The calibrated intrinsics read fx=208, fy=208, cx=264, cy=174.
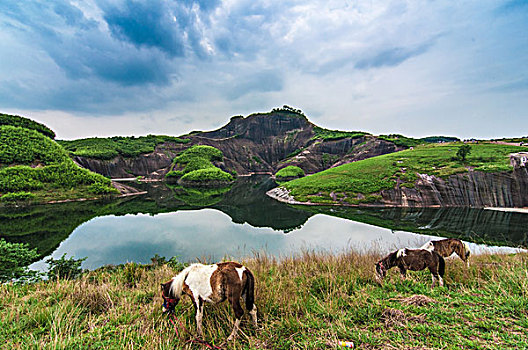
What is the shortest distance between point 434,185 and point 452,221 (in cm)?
818

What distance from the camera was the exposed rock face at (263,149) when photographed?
205 feet

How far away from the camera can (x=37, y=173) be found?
26.2m

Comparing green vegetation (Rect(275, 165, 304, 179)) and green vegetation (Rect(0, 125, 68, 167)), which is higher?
green vegetation (Rect(0, 125, 68, 167))

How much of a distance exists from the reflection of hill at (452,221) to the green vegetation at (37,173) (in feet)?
101

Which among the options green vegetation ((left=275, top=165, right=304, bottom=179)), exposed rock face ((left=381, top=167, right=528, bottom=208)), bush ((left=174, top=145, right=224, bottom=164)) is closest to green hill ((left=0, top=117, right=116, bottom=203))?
bush ((left=174, top=145, right=224, bottom=164))

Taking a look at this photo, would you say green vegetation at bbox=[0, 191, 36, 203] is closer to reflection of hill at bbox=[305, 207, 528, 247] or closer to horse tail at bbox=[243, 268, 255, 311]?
reflection of hill at bbox=[305, 207, 528, 247]

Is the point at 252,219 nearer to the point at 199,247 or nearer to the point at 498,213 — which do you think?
the point at 199,247

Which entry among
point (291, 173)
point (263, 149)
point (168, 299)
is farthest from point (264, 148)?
point (168, 299)

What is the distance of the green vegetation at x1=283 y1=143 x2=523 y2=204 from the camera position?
1019 inches

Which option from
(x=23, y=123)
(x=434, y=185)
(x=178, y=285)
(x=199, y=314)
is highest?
(x=23, y=123)

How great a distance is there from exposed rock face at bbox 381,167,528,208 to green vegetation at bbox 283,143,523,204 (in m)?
0.95

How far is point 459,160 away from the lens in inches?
1139

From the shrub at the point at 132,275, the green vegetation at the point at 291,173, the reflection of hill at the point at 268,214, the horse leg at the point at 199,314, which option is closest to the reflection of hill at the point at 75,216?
the reflection of hill at the point at 268,214

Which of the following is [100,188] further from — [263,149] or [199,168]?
[263,149]
